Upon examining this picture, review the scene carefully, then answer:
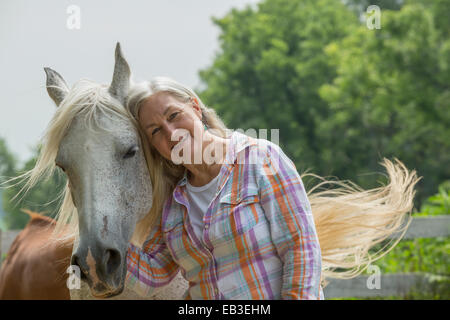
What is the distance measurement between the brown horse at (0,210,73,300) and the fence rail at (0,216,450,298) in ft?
10.2

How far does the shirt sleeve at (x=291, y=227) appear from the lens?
1.84 m

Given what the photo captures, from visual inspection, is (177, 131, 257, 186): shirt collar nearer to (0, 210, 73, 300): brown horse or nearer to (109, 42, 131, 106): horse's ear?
(109, 42, 131, 106): horse's ear

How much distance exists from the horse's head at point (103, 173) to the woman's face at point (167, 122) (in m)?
0.08

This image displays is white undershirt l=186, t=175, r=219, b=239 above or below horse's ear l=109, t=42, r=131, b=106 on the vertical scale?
below

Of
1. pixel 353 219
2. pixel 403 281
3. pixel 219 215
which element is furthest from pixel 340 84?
pixel 219 215

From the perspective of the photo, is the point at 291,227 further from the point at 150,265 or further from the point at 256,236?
the point at 150,265

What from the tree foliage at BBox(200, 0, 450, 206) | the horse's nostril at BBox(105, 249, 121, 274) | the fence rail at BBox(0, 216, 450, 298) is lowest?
the fence rail at BBox(0, 216, 450, 298)

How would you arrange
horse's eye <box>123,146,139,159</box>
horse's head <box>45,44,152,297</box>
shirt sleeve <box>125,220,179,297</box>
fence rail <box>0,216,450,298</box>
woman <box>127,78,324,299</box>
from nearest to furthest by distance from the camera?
horse's head <box>45,44,152,297</box> < woman <box>127,78,324,299</box> < horse's eye <box>123,146,139,159</box> < shirt sleeve <box>125,220,179,297</box> < fence rail <box>0,216,450,298</box>

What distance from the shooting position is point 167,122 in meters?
2.08

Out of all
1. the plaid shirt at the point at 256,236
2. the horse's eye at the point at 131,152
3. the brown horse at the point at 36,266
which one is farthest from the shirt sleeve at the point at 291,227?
the brown horse at the point at 36,266

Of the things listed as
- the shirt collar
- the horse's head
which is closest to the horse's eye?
the horse's head

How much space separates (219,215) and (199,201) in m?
0.18

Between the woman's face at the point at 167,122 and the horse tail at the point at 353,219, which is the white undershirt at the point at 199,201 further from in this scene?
the horse tail at the point at 353,219

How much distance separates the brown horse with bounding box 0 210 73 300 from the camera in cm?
300
